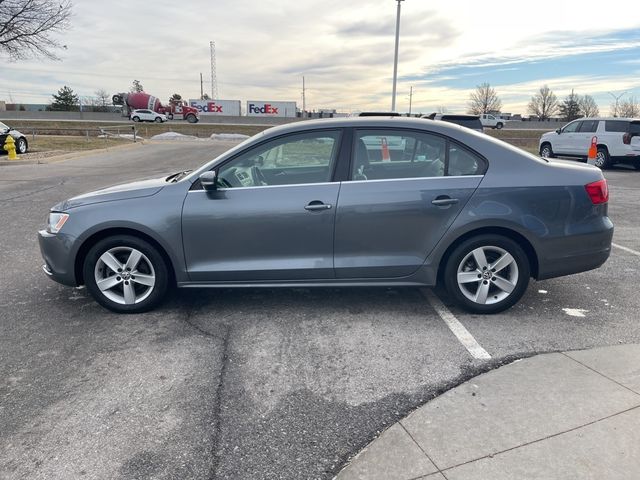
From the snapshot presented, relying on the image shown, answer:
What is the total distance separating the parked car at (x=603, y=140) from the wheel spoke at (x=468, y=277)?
50.2 feet

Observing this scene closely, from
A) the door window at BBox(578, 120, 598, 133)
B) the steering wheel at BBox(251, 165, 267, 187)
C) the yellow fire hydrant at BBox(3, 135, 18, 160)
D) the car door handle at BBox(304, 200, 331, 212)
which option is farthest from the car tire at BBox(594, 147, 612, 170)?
the yellow fire hydrant at BBox(3, 135, 18, 160)

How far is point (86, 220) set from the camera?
4137 mm

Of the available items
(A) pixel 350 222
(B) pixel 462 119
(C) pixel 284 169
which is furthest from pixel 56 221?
(B) pixel 462 119

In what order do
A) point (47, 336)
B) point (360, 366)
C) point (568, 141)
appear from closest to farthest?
1. point (360, 366)
2. point (47, 336)
3. point (568, 141)

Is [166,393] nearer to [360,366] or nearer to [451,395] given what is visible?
[360,366]

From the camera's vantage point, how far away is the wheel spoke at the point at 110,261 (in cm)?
421

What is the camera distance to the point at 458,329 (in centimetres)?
402

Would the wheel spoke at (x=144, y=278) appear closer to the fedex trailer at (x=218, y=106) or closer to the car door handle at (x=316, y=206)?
the car door handle at (x=316, y=206)

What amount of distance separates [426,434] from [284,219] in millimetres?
2025

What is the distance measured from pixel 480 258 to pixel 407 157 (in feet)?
3.42

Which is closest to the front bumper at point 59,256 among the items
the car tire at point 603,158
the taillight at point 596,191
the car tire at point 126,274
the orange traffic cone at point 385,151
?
the car tire at point 126,274

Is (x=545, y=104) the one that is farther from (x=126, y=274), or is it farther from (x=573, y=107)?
(x=126, y=274)

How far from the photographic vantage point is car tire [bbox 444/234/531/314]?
4.14 m

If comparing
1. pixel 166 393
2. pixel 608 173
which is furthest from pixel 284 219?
pixel 608 173
